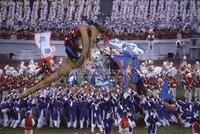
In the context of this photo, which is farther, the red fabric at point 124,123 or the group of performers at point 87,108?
the group of performers at point 87,108

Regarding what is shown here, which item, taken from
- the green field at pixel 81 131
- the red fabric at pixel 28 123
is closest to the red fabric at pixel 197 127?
the green field at pixel 81 131

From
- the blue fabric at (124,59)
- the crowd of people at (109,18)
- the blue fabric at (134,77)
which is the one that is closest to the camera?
the blue fabric at (124,59)

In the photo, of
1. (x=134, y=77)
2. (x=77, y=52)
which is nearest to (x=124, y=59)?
(x=134, y=77)

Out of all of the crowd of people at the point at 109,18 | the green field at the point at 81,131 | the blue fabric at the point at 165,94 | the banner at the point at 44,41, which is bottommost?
the green field at the point at 81,131

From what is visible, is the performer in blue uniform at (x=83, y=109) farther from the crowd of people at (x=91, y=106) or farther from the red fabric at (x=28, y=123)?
the red fabric at (x=28, y=123)

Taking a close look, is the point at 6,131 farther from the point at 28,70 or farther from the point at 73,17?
the point at 73,17

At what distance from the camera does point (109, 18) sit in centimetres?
4925

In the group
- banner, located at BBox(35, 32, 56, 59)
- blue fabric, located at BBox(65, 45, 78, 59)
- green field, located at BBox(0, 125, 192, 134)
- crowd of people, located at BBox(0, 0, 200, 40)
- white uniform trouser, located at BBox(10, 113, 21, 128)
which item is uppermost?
crowd of people, located at BBox(0, 0, 200, 40)

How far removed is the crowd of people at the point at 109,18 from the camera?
46.7 meters

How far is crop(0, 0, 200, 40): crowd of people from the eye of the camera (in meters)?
46.7

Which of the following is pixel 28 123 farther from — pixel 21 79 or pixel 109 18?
pixel 109 18

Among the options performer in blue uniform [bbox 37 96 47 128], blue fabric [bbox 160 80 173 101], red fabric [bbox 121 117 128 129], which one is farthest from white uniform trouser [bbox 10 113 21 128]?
blue fabric [bbox 160 80 173 101]

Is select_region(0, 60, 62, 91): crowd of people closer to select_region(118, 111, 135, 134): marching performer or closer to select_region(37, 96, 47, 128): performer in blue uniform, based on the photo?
select_region(37, 96, 47, 128): performer in blue uniform

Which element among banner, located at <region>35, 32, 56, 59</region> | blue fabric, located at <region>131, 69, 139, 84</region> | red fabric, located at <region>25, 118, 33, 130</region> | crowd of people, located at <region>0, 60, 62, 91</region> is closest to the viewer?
red fabric, located at <region>25, 118, 33, 130</region>
